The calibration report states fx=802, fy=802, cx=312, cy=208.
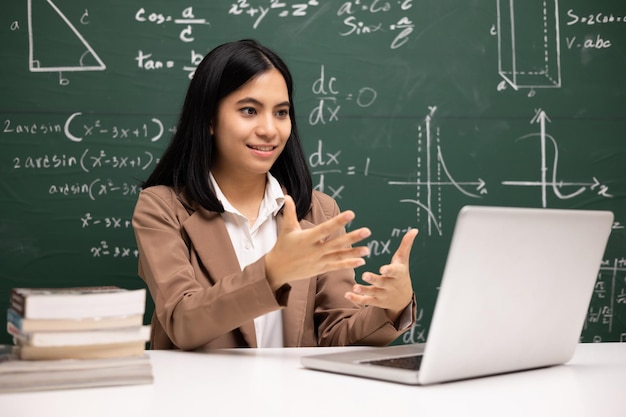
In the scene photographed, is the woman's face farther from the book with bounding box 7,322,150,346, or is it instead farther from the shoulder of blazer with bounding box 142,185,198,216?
the book with bounding box 7,322,150,346

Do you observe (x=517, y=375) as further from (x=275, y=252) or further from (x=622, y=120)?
(x=622, y=120)

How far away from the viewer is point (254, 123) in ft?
7.30

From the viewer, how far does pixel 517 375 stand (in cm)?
136

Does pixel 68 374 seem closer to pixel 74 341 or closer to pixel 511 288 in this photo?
pixel 74 341

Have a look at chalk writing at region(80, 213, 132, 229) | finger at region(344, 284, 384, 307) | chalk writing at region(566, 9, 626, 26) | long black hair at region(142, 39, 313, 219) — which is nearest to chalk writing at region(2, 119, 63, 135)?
chalk writing at region(80, 213, 132, 229)

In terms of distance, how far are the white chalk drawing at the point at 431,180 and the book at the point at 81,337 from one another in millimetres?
1796

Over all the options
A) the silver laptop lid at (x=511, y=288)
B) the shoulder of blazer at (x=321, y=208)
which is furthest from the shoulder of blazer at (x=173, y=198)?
the silver laptop lid at (x=511, y=288)

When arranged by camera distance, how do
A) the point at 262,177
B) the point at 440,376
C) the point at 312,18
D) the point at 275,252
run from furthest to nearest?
the point at 312,18, the point at 262,177, the point at 275,252, the point at 440,376

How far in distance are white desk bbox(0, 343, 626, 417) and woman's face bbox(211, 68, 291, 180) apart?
899mm

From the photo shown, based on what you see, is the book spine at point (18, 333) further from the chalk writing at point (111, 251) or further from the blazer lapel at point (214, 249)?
the chalk writing at point (111, 251)

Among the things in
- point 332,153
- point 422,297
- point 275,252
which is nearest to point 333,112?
point 332,153

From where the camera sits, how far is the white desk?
1.07 metres

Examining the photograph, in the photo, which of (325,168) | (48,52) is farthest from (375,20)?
(48,52)

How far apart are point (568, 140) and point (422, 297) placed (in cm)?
82
